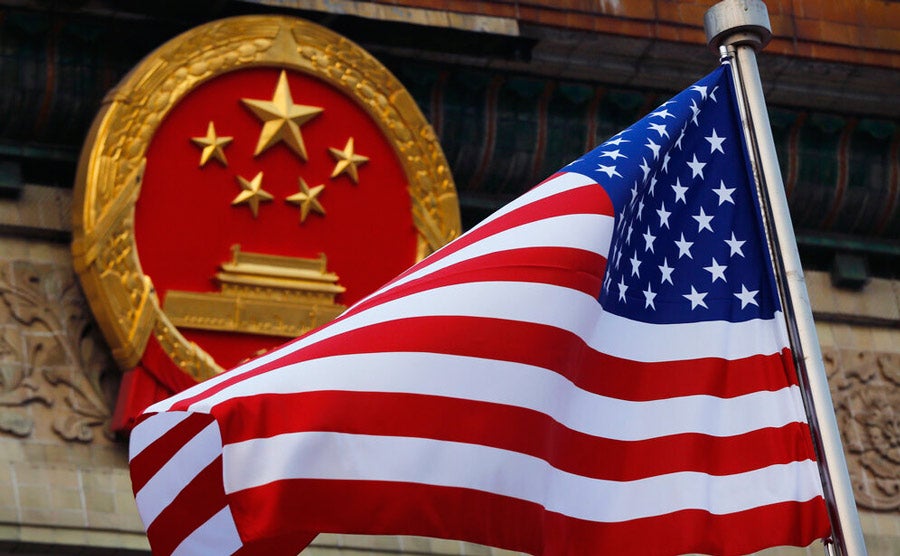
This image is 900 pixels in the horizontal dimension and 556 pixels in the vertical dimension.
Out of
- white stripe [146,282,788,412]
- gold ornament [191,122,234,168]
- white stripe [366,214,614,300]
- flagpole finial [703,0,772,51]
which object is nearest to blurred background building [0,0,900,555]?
gold ornament [191,122,234,168]

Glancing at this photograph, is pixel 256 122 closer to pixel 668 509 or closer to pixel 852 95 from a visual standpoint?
pixel 852 95

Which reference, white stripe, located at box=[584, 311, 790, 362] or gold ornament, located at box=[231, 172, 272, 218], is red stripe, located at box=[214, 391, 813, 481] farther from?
gold ornament, located at box=[231, 172, 272, 218]

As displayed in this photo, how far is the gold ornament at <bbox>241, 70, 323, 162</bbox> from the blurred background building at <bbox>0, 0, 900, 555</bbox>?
1.71ft

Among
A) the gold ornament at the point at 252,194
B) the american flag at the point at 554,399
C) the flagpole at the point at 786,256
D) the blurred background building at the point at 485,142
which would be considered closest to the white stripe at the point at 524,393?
the american flag at the point at 554,399

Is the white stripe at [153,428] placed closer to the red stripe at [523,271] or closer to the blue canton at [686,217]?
the red stripe at [523,271]

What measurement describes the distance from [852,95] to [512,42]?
2682 mm

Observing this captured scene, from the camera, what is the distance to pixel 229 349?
11.7 metres

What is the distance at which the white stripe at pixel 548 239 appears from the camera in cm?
694

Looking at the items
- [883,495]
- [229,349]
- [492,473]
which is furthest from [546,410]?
[883,495]

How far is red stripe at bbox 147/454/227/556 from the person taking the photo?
6977mm

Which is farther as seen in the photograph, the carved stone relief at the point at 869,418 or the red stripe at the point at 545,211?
the carved stone relief at the point at 869,418

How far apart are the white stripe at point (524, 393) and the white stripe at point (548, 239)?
436 mm

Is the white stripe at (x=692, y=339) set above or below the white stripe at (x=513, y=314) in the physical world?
below

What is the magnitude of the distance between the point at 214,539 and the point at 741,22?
255 cm
